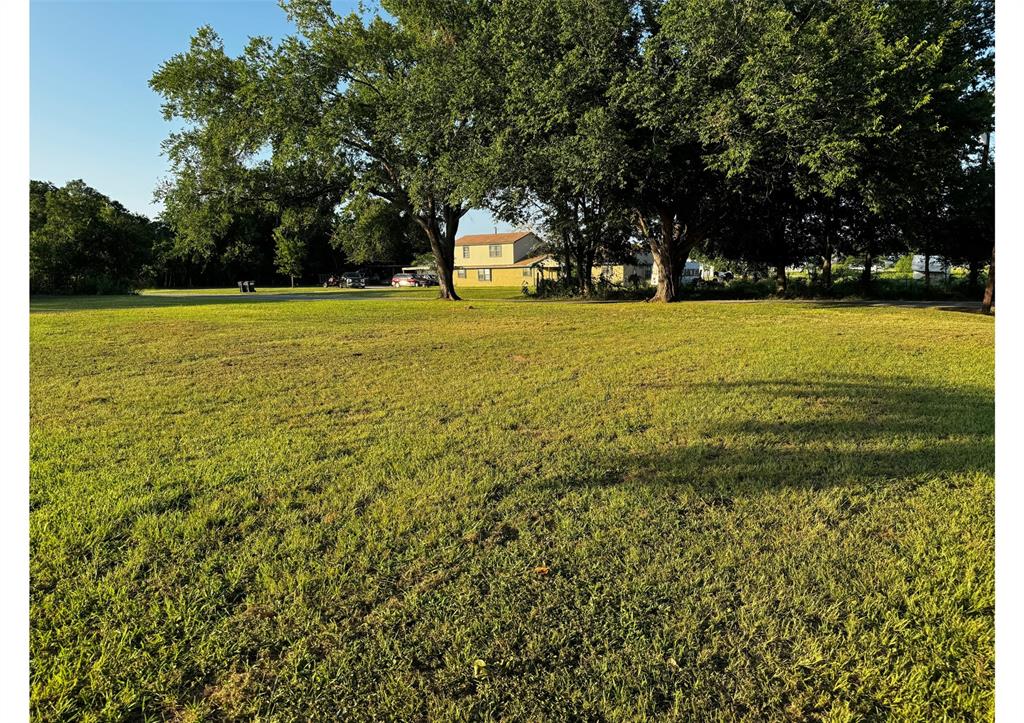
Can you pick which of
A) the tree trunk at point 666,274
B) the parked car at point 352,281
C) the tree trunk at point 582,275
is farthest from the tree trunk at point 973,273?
the parked car at point 352,281

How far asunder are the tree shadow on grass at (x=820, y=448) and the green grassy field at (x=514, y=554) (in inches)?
Answer: 1.2

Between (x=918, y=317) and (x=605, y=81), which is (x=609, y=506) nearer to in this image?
(x=918, y=317)

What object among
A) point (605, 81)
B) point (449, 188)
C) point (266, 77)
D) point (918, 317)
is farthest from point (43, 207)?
point (918, 317)

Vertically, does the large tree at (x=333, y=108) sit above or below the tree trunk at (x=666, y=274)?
above

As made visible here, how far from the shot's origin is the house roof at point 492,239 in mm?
63844

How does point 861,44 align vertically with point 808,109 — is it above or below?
above

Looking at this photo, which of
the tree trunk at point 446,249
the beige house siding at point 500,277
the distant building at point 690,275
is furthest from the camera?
the beige house siding at point 500,277

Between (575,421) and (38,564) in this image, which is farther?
(575,421)

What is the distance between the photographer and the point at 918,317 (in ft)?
51.8

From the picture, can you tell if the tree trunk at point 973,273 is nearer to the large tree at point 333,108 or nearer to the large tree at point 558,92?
the large tree at point 558,92

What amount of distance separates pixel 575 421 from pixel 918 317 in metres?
14.7

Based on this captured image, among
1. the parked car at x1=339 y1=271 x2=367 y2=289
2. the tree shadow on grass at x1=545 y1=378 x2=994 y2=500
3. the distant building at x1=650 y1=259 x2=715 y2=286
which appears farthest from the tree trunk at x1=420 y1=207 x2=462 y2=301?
the parked car at x1=339 y1=271 x2=367 y2=289

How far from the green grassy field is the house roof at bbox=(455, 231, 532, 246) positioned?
5870 centimetres

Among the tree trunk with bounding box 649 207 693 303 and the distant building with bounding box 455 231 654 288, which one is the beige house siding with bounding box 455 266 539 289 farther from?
the tree trunk with bounding box 649 207 693 303
